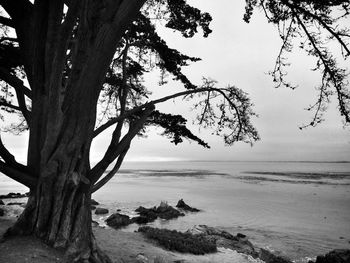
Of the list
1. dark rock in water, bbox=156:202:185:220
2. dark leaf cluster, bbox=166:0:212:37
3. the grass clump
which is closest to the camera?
dark leaf cluster, bbox=166:0:212:37

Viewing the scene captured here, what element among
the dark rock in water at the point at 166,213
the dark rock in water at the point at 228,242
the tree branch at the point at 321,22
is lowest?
the dark rock in water at the point at 166,213

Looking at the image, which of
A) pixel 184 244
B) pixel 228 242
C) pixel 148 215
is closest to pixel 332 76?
pixel 184 244

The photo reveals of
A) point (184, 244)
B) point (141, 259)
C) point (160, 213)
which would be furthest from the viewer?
point (160, 213)

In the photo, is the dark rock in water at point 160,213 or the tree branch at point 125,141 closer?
the tree branch at point 125,141

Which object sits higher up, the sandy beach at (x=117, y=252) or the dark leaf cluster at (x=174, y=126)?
the dark leaf cluster at (x=174, y=126)

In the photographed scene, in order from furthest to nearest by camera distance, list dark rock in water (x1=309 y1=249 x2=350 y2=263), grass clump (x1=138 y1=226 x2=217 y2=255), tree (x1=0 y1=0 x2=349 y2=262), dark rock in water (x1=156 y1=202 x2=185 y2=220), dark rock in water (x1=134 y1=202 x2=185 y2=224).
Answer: dark rock in water (x1=156 y1=202 x2=185 y2=220) → dark rock in water (x1=134 y1=202 x2=185 y2=224) → dark rock in water (x1=309 y1=249 x2=350 y2=263) → grass clump (x1=138 y1=226 x2=217 y2=255) → tree (x1=0 y1=0 x2=349 y2=262)

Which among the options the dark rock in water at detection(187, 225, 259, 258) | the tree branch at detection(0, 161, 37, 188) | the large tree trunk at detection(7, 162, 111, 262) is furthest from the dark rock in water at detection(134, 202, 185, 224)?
the tree branch at detection(0, 161, 37, 188)

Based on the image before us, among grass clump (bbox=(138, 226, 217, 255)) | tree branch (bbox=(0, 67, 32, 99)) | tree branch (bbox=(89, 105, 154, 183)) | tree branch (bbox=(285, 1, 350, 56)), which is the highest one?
tree branch (bbox=(285, 1, 350, 56))

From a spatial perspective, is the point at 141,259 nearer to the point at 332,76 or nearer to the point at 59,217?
the point at 59,217

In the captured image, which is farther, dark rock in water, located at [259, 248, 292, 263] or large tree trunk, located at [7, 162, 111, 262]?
dark rock in water, located at [259, 248, 292, 263]

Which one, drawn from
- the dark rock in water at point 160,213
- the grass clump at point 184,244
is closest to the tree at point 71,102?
the grass clump at point 184,244

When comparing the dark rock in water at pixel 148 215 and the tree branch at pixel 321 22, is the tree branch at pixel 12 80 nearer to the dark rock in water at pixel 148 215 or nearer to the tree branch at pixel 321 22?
the tree branch at pixel 321 22

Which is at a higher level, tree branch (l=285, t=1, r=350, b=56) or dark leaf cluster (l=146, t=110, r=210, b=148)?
tree branch (l=285, t=1, r=350, b=56)

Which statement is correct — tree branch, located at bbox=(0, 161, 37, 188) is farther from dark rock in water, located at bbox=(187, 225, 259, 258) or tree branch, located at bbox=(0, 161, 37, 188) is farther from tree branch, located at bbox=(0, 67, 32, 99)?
dark rock in water, located at bbox=(187, 225, 259, 258)
